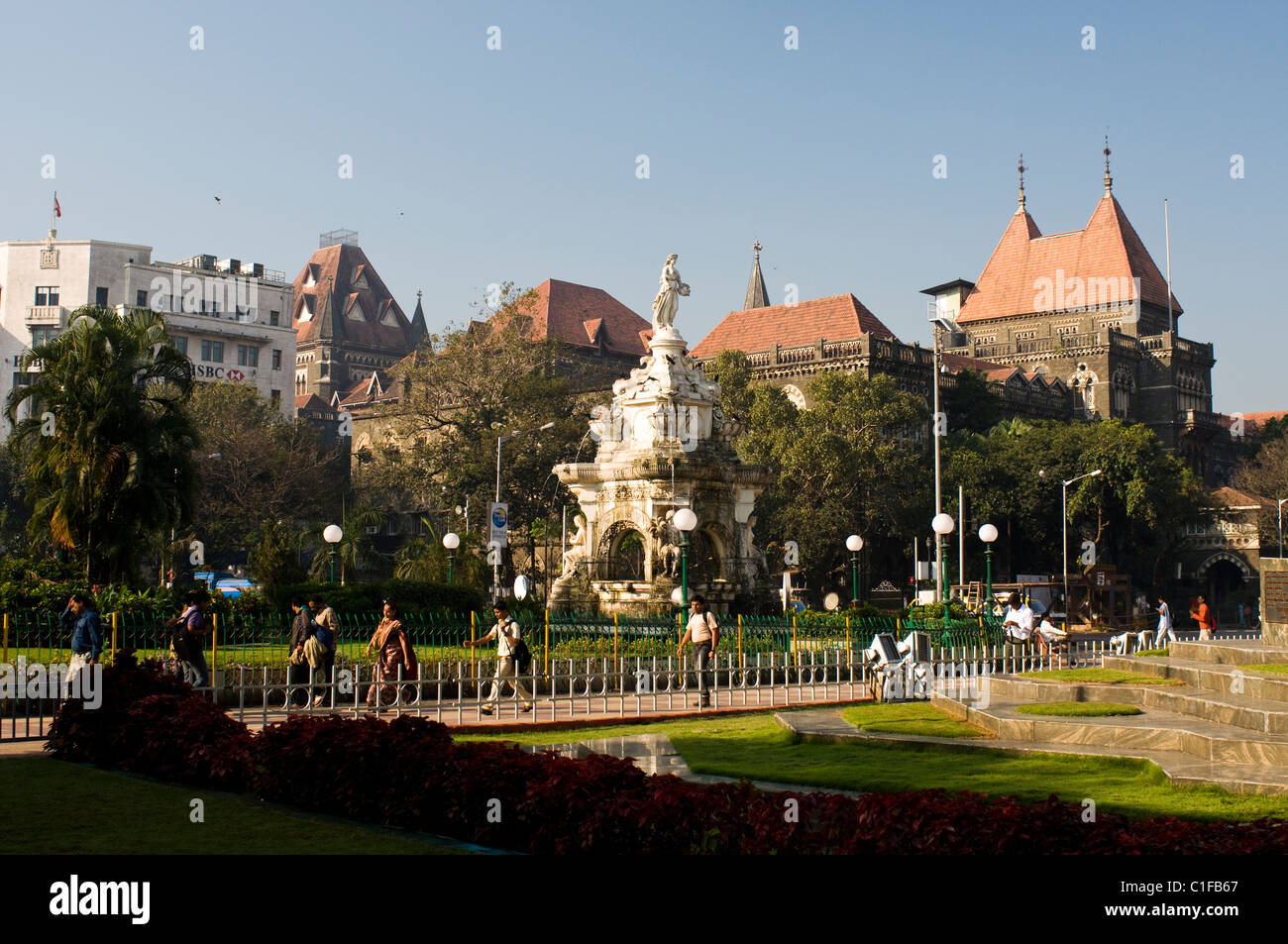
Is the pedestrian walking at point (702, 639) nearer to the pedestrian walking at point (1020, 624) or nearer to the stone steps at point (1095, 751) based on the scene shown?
the stone steps at point (1095, 751)

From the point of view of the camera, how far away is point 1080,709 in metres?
13.1

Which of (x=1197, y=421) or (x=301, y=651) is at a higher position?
(x=1197, y=421)

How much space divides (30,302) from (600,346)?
Result: 107 ft

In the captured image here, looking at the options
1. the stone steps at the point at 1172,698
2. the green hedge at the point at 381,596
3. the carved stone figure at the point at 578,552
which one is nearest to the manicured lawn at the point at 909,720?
the stone steps at the point at 1172,698

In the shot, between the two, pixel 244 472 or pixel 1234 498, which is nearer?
pixel 244 472

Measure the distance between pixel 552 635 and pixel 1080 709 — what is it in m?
8.82

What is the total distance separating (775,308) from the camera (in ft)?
258

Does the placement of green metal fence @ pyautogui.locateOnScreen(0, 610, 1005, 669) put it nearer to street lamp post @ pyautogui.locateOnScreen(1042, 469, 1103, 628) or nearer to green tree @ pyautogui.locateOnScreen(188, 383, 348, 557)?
street lamp post @ pyautogui.locateOnScreen(1042, 469, 1103, 628)

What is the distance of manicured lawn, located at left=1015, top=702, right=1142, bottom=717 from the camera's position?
12773mm

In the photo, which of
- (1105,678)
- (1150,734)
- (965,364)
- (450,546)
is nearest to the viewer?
(1150,734)

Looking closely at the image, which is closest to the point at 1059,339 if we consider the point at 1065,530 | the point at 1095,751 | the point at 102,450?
the point at 1065,530

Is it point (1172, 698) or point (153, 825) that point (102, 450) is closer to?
point (153, 825)

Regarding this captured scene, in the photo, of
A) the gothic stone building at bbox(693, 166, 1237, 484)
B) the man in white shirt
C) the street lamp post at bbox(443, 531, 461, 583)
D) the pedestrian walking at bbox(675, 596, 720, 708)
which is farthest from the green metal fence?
the gothic stone building at bbox(693, 166, 1237, 484)
